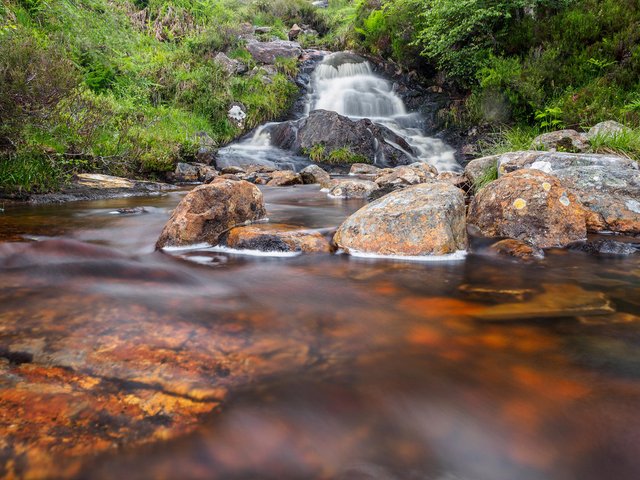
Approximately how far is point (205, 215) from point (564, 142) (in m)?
5.57

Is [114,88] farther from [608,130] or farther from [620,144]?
[620,144]

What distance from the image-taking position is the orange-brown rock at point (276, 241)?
131 inches

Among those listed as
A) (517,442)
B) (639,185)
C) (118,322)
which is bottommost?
(517,442)

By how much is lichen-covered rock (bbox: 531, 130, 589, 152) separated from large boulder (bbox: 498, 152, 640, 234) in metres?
1.49

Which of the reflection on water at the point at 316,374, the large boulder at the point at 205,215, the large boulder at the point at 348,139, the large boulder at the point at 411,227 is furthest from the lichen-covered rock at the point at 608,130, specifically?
the large boulder at the point at 348,139

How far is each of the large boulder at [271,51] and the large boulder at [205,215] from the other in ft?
50.9

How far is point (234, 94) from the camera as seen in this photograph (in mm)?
14438

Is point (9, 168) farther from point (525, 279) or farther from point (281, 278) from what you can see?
point (525, 279)

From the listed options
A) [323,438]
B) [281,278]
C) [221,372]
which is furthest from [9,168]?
[323,438]

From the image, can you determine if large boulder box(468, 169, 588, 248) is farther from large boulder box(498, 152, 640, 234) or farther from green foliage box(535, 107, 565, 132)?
green foliage box(535, 107, 565, 132)

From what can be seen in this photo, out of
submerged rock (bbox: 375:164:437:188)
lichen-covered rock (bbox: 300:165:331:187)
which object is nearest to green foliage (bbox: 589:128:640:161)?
submerged rock (bbox: 375:164:437:188)

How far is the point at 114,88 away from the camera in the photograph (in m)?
11.3

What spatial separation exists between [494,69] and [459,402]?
1222 cm

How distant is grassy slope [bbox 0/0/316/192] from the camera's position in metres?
5.14
